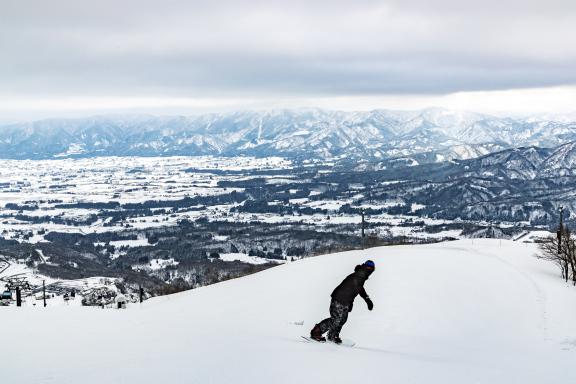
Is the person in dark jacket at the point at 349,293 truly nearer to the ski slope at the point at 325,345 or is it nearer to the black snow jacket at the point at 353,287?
the black snow jacket at the point at 353,287

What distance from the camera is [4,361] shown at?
1198 cm

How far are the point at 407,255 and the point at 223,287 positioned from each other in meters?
14.9

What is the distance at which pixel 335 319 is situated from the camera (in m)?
15.3

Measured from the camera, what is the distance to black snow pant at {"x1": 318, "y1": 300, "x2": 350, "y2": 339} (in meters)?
15.0

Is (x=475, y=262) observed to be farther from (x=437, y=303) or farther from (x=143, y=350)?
(x=143, y=350)

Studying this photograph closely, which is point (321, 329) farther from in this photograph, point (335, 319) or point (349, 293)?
point (349, 293)

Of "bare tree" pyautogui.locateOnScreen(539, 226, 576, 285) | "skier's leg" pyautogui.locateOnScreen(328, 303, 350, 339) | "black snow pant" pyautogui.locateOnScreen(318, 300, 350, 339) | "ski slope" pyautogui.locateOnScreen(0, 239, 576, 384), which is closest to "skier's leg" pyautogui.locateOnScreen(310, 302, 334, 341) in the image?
"black snow pant" pyautogui.locateOnScreen(318, 300, 350, 339)

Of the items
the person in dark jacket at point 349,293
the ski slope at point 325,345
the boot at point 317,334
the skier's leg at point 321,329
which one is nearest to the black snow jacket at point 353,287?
the person in dark jacket at point 349,293

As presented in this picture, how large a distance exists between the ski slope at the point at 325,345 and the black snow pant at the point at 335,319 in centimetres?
54

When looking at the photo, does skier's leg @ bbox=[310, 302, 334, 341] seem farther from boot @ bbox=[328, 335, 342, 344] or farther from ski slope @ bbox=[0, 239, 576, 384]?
ski slope @ bbox=[0, 239, 576, 384]

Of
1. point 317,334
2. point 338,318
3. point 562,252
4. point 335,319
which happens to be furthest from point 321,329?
point 562,252

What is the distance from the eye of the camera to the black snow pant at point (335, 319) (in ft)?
49.2

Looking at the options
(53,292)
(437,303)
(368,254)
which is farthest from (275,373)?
(53,292)

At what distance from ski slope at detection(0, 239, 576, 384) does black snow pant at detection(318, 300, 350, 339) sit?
542mm
